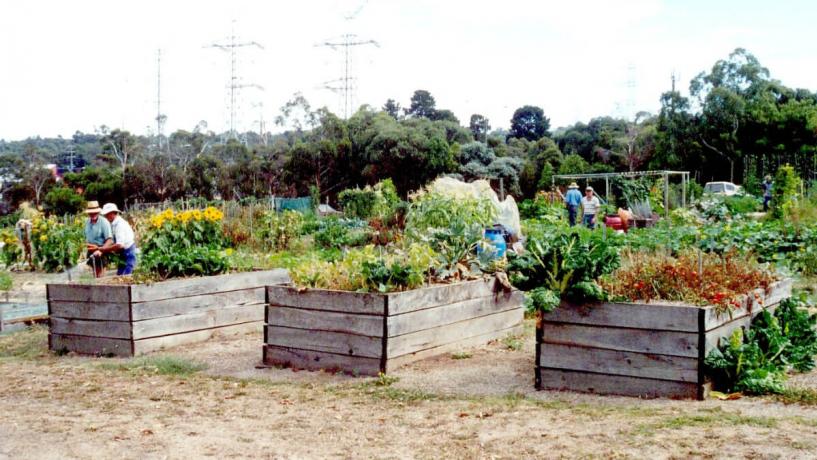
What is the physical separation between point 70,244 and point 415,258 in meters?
11.5

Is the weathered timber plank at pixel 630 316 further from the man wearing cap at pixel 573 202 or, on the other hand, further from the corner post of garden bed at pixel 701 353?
the man wearing cap at pixel 573 202

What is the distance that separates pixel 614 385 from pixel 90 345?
16.7ft

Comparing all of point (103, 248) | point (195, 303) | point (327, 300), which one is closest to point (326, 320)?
point (327, 300)

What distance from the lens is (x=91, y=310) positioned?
7.94 meters

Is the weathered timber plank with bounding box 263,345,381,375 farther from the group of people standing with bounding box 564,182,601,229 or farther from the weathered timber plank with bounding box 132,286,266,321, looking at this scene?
the group of people standing with bounding box 564,182,601,229

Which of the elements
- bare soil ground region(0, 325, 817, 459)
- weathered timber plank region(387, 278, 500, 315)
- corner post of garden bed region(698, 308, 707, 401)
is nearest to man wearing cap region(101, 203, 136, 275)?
bare soil ground region(0, 325, 817, 459)

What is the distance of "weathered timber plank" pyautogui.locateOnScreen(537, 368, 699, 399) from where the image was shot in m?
5.43

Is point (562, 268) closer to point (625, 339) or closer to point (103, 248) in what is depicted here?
point (625, 339)

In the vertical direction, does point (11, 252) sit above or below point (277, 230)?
below

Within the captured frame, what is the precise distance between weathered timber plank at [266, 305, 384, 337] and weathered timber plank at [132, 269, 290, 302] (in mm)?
1283

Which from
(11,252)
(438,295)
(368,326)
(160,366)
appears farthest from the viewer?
(11,252)

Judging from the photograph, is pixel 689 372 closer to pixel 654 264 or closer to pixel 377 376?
pixel 654 264

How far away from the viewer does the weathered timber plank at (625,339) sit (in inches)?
213

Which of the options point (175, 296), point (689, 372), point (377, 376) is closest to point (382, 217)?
point (175, 296)
